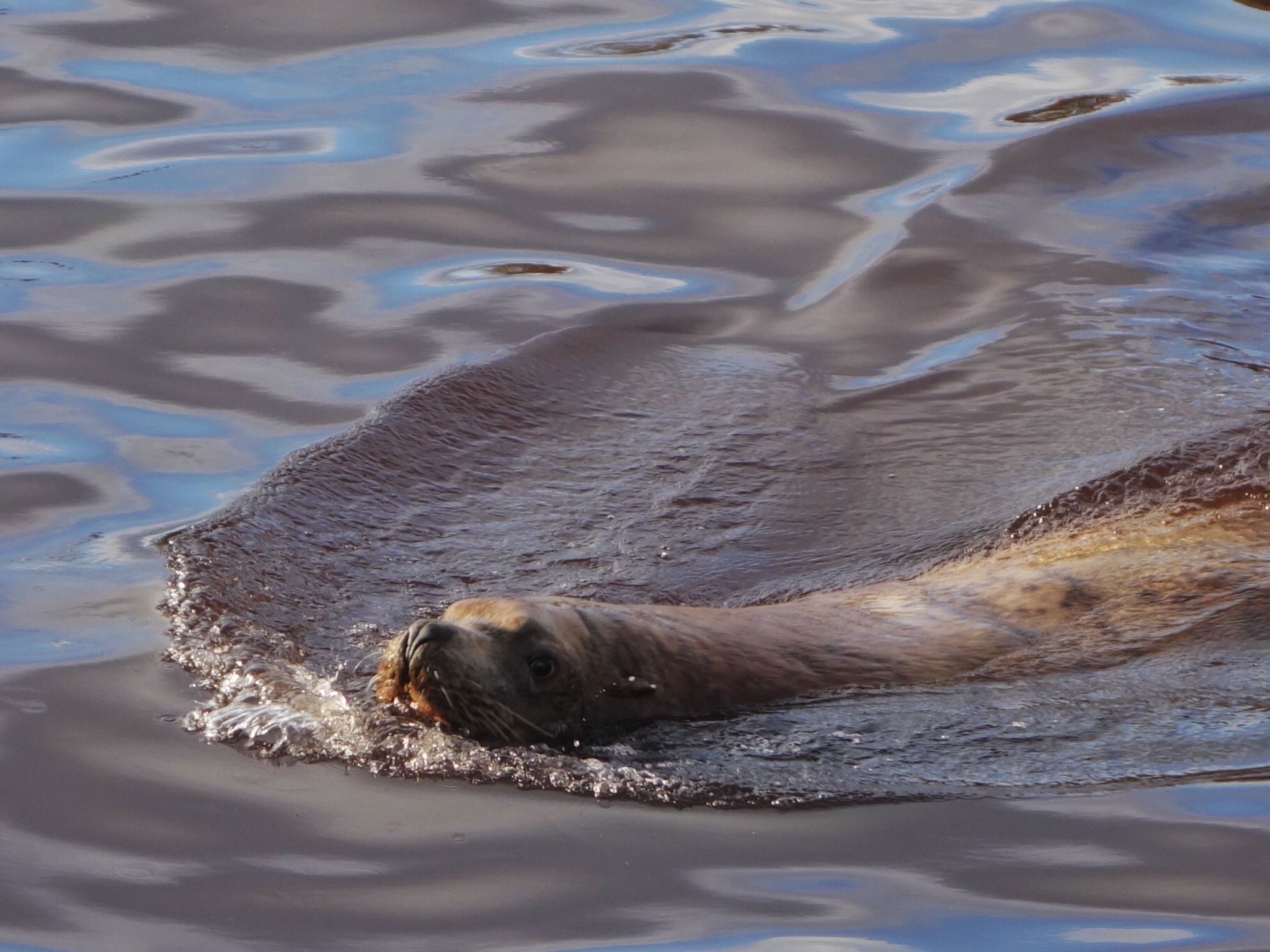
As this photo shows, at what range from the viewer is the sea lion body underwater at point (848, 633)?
4715 mm

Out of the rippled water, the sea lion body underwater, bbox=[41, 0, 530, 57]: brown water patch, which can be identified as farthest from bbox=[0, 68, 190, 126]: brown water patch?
the sea lion body underwater

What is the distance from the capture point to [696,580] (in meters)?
6.09

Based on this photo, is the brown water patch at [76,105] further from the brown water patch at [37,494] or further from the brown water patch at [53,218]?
the brown water patch at [37,494]

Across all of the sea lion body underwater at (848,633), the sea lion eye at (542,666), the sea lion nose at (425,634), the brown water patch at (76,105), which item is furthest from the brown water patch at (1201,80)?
the sea lion nose at (425,634)

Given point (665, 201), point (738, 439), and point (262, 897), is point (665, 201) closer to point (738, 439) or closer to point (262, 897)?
point (738, 439)

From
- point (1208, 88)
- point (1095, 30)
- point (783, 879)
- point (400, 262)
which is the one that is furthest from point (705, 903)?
point (1095, 30)

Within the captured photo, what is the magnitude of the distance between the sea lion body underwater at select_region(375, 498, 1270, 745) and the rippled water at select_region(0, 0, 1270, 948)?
0.47ft

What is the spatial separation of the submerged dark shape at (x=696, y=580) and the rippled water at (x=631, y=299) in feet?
0.08

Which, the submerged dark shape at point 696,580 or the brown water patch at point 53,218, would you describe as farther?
the brown water patch at point 53,218

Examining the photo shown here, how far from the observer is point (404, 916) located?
13.4 feet

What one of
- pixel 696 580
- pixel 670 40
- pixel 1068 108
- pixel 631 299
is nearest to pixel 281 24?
pixel 670 40

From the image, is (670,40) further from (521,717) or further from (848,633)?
(521,717)

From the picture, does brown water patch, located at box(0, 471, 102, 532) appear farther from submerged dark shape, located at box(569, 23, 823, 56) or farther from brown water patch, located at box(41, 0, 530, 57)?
submerged dark shape, located at box(569, 23, 823, 56)

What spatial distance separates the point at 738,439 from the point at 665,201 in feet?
9.83
